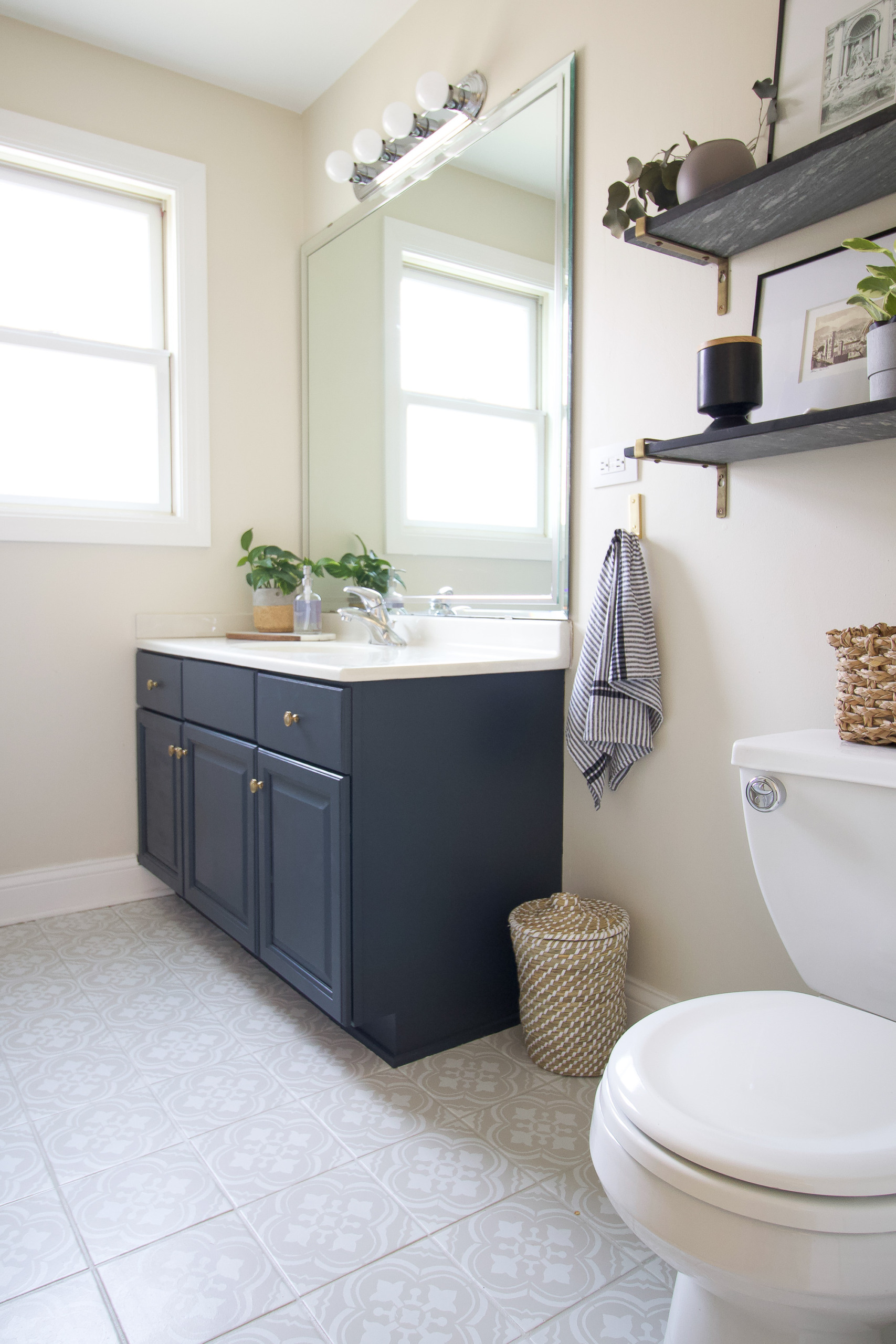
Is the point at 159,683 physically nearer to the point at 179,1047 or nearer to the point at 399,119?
the point at 179,1047

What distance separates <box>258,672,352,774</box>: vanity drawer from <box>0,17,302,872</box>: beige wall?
95 centimetres

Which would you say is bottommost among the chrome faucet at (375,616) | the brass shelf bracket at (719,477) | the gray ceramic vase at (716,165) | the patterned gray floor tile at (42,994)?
the patterned gray floor tile at (42,994)

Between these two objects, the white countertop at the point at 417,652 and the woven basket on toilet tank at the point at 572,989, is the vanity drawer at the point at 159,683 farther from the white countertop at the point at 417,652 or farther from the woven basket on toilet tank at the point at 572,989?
the woven basket on toilet tank at the point at 572,989

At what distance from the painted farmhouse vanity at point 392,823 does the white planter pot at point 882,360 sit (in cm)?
85

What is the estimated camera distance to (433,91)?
1.97m

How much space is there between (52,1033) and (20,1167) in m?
0.46

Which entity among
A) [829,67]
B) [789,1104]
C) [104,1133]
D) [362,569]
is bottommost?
[104,1133]

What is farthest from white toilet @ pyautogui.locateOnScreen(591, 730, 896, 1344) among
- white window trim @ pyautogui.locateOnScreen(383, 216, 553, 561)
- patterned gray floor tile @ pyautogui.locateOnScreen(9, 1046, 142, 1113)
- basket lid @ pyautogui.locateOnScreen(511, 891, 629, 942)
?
patterned gray floor tile @ pyautogui.locateOnScreen(9, 1046, 142, 1113)

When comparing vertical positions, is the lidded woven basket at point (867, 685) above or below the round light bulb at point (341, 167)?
below

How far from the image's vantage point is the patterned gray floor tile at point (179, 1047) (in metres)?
1.71

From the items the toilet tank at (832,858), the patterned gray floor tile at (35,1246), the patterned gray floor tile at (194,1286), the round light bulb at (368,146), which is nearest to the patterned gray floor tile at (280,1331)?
the patterned gray floor tile at (194,1286)

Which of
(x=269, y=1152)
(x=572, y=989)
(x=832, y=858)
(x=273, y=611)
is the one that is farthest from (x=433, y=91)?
(x=269, y=1152)

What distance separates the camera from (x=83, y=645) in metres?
2.56

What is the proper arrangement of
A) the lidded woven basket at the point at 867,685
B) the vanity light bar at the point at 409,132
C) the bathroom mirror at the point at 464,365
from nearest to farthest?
the lidded woven basket at the point at 867,685, the bathroom mirror at the point at 464,365, the vanity light bar at the point at 409,132
